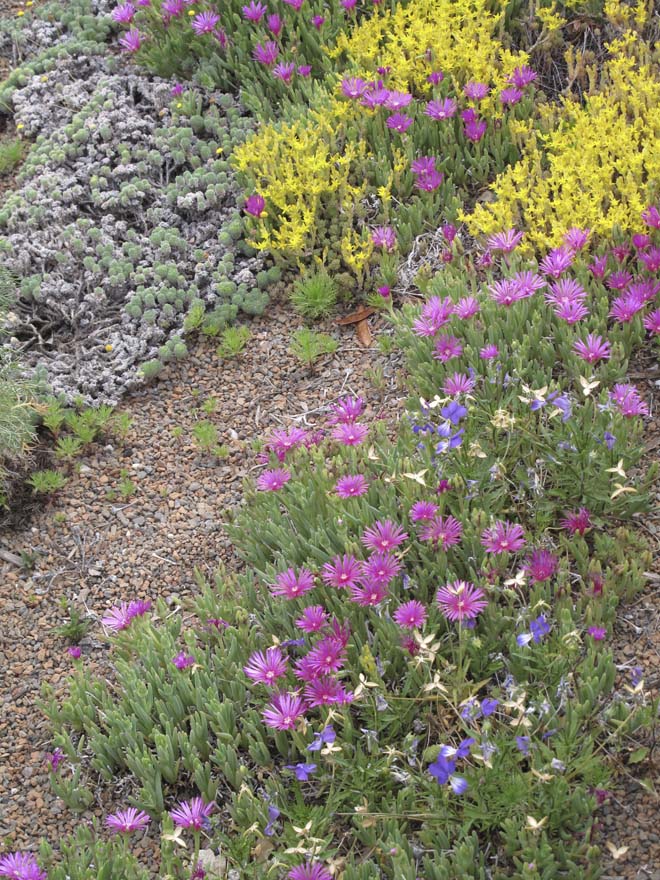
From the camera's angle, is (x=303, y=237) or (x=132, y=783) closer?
(x=132, y=783)

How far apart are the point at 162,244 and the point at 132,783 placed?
259cm

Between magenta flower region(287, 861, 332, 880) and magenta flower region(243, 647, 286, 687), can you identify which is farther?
magenta flower region(243, 647, 286, 687)

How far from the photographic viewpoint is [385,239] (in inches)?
172

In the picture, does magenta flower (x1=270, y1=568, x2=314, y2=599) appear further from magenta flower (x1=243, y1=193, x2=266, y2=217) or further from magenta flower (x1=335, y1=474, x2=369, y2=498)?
magenta flower (x1=243, y1=193, x2=266, y2=217)

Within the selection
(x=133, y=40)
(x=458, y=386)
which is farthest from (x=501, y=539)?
(x=133, y=40)

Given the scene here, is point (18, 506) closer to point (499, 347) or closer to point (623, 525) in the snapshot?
point (499, 347)

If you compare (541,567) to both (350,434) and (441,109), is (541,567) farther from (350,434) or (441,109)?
(441,109)

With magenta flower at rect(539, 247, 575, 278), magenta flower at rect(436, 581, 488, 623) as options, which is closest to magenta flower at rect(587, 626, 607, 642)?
magenta flower at rect(436, 581, 488, 623)

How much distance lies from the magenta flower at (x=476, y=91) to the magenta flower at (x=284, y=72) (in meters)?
0.99

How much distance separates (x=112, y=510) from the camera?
4.04 m

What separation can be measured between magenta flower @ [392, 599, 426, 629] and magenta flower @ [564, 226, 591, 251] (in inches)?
65.1

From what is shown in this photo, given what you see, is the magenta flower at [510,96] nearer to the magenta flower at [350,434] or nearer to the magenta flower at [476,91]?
the magenta flower at [476,91]

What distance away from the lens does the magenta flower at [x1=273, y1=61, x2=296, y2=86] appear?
5105 mm

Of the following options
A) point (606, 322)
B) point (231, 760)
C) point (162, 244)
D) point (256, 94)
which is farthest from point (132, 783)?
point (256, 94)
